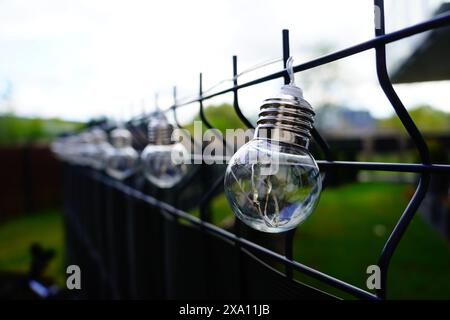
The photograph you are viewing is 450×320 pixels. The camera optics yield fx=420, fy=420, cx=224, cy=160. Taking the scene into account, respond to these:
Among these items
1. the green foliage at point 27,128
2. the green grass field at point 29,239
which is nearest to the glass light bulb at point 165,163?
the green grass field at point 29,239

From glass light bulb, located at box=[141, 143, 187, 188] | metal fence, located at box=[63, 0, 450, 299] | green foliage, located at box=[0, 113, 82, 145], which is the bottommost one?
metal fence, located at box=[63, 0, 450, 299]

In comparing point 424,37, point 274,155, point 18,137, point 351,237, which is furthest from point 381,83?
point 18,137

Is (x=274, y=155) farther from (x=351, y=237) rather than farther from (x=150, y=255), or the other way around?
(x=351, y=237)

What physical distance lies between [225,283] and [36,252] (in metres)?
4.27

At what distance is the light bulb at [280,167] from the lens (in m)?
0.84

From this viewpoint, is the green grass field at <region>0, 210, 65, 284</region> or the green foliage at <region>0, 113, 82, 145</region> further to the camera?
the green foliage at <region>0, 113, 82, 145</region>

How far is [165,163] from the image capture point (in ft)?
6.88

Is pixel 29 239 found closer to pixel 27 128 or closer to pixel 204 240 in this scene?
pixel 27 128

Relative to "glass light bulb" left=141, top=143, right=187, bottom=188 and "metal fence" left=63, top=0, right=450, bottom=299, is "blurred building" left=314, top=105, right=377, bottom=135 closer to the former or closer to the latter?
"metal fence" left=63, top=0, right=450, bottom=299

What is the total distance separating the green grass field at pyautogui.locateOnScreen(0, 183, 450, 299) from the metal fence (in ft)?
9.10

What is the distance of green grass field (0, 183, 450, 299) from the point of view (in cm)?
636

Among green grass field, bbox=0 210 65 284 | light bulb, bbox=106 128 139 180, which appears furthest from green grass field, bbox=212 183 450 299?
green grass field, bbox=0 210 65 284

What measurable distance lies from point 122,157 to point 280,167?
238cm

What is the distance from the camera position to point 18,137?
21.2 m
